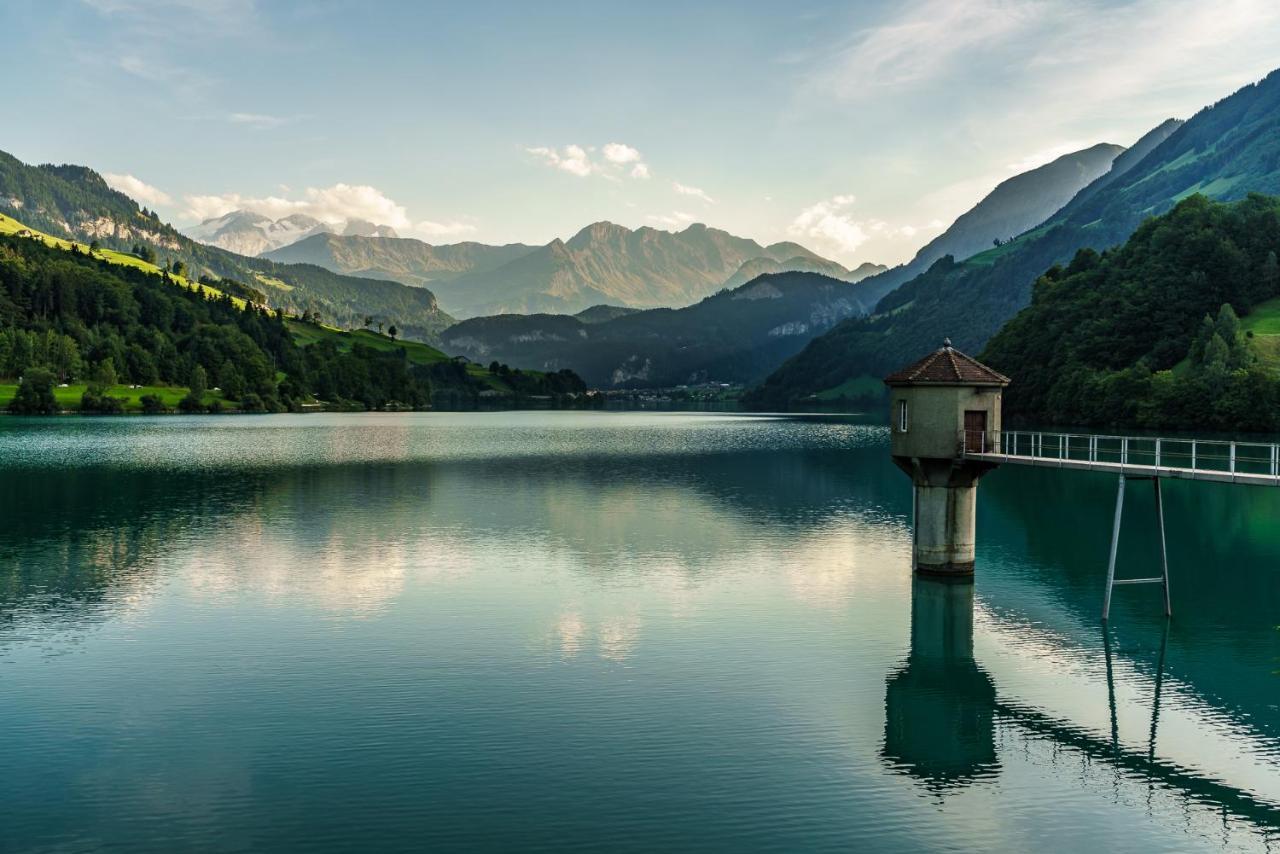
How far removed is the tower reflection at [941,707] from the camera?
2928 cm

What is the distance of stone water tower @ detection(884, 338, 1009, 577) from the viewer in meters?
51.8

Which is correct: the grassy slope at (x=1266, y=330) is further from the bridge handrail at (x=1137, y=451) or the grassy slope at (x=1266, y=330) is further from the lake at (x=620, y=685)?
the lake at (x=620, y=685)

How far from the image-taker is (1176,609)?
4891 centimetres

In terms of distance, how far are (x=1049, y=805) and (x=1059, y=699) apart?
9630 mm

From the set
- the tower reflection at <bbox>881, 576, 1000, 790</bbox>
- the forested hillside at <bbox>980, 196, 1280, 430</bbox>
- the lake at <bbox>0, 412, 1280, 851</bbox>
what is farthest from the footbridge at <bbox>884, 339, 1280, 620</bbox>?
the forested hillside at <bbox>980, 196, 1280, 430</bbox>

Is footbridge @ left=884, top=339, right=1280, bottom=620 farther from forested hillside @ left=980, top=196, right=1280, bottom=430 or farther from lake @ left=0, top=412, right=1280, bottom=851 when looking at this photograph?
forested hillside @ left=980, top=196, right=1280, bottom=430

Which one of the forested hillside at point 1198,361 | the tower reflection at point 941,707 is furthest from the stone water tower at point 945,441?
the forested hillside at point 1198,361

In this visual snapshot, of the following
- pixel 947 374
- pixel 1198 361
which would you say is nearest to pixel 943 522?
pixel 947 374

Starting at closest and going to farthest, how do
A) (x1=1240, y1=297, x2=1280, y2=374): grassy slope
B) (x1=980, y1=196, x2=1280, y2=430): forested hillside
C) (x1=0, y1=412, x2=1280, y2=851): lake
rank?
(x1=0, y1=412, x2=1280, y2=851): lake, (x1=980, y1=196, x2=1280, y2=430): forested hillside, (x1=1240, y1=297, x2=1280, y2=374): grassy slope

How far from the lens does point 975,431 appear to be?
52250mm

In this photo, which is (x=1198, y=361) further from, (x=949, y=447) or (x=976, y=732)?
(x=976, y=732)

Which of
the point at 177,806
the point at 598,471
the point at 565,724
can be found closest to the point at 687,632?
the point at 565,724

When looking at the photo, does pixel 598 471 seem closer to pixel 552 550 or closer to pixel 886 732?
pixel 552 550

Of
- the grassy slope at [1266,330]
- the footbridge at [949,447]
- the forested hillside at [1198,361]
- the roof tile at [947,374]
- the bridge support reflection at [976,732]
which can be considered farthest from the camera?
the grassy slope at [1266,330]
